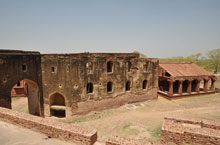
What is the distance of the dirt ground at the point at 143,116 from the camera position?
11.2 meters

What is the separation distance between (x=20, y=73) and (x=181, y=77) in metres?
20.1

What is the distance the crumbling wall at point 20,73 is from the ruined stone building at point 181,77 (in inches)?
673

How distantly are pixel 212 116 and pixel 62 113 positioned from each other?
1585 centimetres

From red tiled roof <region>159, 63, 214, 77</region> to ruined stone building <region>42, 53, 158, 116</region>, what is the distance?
452 centimetres

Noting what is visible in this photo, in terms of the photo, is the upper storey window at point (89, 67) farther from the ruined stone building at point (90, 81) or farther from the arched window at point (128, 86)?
the arched window at point (128, 86)

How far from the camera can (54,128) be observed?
591 centimetres

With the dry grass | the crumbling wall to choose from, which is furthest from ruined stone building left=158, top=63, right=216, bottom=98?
the crumbling wall

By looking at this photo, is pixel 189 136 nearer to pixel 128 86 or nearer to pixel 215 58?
pixel 128 86

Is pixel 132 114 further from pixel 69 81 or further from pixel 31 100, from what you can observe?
pixel 31 100

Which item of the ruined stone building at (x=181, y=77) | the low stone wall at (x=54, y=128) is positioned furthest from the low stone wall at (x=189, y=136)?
the ruined stone building at (x=181, y=77)

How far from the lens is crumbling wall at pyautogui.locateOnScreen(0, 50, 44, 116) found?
1077 centimetres

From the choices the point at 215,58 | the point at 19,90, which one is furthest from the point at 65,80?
the point at 215,58

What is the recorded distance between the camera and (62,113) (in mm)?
15211

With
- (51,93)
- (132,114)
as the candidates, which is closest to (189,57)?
(132,114)
